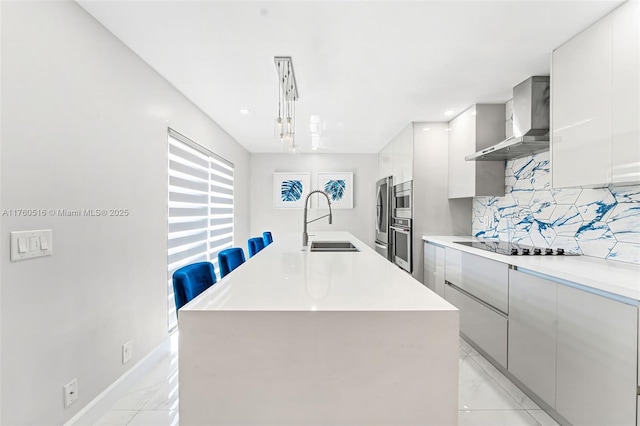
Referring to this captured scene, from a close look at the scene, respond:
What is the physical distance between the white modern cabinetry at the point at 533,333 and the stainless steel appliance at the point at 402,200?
192 centimetres

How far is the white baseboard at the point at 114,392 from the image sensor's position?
5.74 feet

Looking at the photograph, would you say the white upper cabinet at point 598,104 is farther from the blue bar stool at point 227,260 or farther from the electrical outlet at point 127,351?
the electrical outlet at point 127,351

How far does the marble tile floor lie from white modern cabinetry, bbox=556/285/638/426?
10.1 inches

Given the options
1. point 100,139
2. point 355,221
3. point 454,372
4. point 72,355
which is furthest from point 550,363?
point 355,221

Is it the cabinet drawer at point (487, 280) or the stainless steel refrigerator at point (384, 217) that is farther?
the stainless steel refrigerator at point (384, 217)

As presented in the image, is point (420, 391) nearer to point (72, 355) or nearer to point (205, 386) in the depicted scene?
point (205, 386)

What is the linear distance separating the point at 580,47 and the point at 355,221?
179 inches

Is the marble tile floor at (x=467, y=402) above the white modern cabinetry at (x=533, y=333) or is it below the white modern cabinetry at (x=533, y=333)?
below

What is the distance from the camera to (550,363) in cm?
182

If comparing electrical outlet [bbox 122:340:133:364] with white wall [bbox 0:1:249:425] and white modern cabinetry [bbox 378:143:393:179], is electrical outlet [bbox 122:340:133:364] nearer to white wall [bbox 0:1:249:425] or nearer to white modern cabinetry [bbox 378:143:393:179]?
white wall [bbox 0:1:249:425]

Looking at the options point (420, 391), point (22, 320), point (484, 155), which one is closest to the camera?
point (420, 391)

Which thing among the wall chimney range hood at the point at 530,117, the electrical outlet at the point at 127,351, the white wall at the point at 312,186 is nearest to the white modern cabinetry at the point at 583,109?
the wall chimney range hood at the point at 530,117

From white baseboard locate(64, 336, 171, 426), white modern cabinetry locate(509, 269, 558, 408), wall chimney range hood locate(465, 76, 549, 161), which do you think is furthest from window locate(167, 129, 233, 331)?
wall chimney range hood locate(465, 76, 549, 161)

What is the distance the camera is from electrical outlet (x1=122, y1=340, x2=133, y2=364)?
6.95 ft
